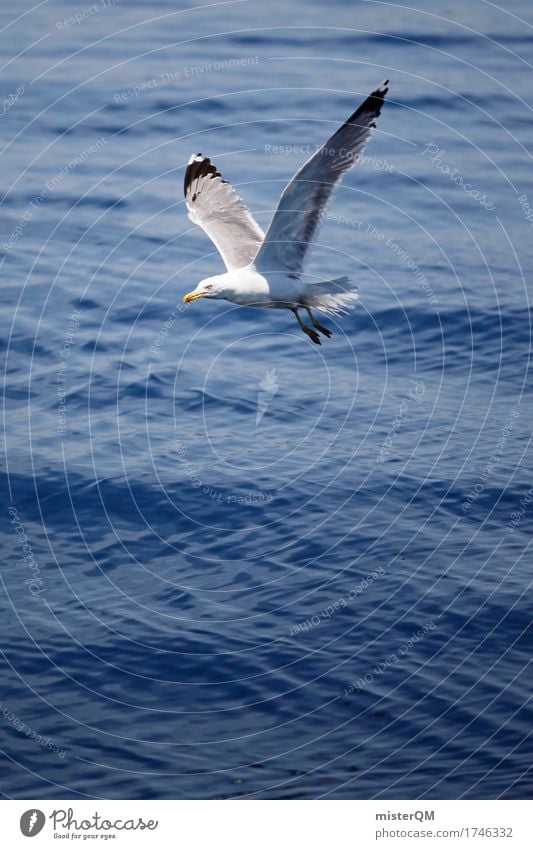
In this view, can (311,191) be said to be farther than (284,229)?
No

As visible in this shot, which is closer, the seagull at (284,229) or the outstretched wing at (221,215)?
the seagull at (284,229)

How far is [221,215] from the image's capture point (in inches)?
566

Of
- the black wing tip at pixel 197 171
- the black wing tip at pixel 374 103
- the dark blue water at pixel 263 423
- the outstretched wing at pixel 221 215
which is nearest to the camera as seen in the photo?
the black wing tip at pixel 374 103

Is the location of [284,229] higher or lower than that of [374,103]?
lower

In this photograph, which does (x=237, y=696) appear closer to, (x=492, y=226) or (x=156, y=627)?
(x=156, y=627)

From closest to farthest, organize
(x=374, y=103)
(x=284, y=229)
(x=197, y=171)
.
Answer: (x=374, y=103) → (x=284, y=229) → (x=197, y=171)

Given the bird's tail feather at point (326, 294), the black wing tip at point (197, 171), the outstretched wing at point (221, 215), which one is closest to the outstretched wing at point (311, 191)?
the bird's tail feather at point (326, 294)

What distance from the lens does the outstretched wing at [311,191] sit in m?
11.6

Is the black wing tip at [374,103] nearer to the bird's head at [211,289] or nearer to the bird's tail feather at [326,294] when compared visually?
the bird's tail feather at [326,294]

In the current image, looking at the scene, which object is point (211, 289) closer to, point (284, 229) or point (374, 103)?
point (284, 229)

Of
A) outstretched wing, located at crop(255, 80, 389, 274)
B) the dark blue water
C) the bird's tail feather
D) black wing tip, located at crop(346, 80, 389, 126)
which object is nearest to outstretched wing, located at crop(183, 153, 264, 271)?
outstretched wing, located at crop(255, 80, 389, 274)

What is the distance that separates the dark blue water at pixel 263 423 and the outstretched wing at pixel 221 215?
3582 mm

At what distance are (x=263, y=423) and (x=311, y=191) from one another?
5700 millimetres

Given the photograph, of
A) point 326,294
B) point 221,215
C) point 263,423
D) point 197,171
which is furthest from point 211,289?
point 263,423
